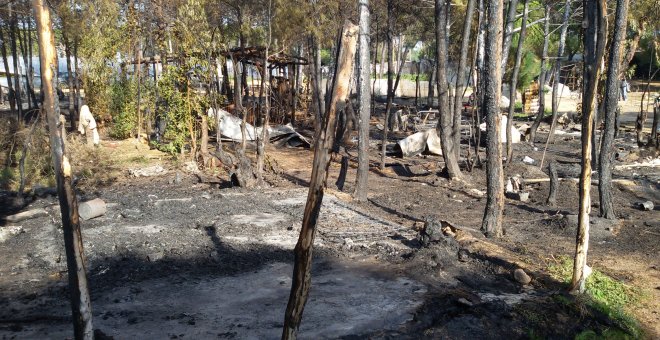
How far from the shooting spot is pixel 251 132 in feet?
67.2

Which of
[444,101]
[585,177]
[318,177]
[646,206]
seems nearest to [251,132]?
[444,101]

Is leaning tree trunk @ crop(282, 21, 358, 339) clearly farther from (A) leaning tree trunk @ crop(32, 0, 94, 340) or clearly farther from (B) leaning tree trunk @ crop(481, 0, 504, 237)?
(B) leaning tree trunk @ crop(481, 0, 504, 237)

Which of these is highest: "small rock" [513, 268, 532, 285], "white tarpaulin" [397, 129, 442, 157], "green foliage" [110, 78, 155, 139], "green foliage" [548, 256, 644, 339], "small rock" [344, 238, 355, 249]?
"green foliage" [110, 78, 155, 139]

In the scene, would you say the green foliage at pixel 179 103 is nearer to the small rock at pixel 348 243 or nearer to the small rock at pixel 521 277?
the small rock at pixel 348 243

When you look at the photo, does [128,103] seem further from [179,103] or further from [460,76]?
[460,76]

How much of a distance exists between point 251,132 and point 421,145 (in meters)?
5.80

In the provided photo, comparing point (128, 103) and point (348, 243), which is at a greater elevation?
point (128, 103)

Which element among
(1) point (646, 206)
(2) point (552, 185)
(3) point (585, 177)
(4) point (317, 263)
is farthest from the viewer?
(2) point (552, 185)

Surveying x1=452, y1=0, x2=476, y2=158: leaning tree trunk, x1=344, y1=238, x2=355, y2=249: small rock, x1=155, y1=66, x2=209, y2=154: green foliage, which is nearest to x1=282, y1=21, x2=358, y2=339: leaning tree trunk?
x1=344, y1=238, x2=355, y2=249: small rock

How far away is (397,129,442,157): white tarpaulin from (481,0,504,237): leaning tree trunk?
8.91m

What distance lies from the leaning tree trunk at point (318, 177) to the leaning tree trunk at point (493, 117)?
239 inches

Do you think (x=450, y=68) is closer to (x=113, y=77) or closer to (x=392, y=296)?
(x=113, y=77)

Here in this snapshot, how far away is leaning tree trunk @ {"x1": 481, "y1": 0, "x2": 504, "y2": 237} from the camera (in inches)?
377

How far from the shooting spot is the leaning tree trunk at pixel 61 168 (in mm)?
4258
